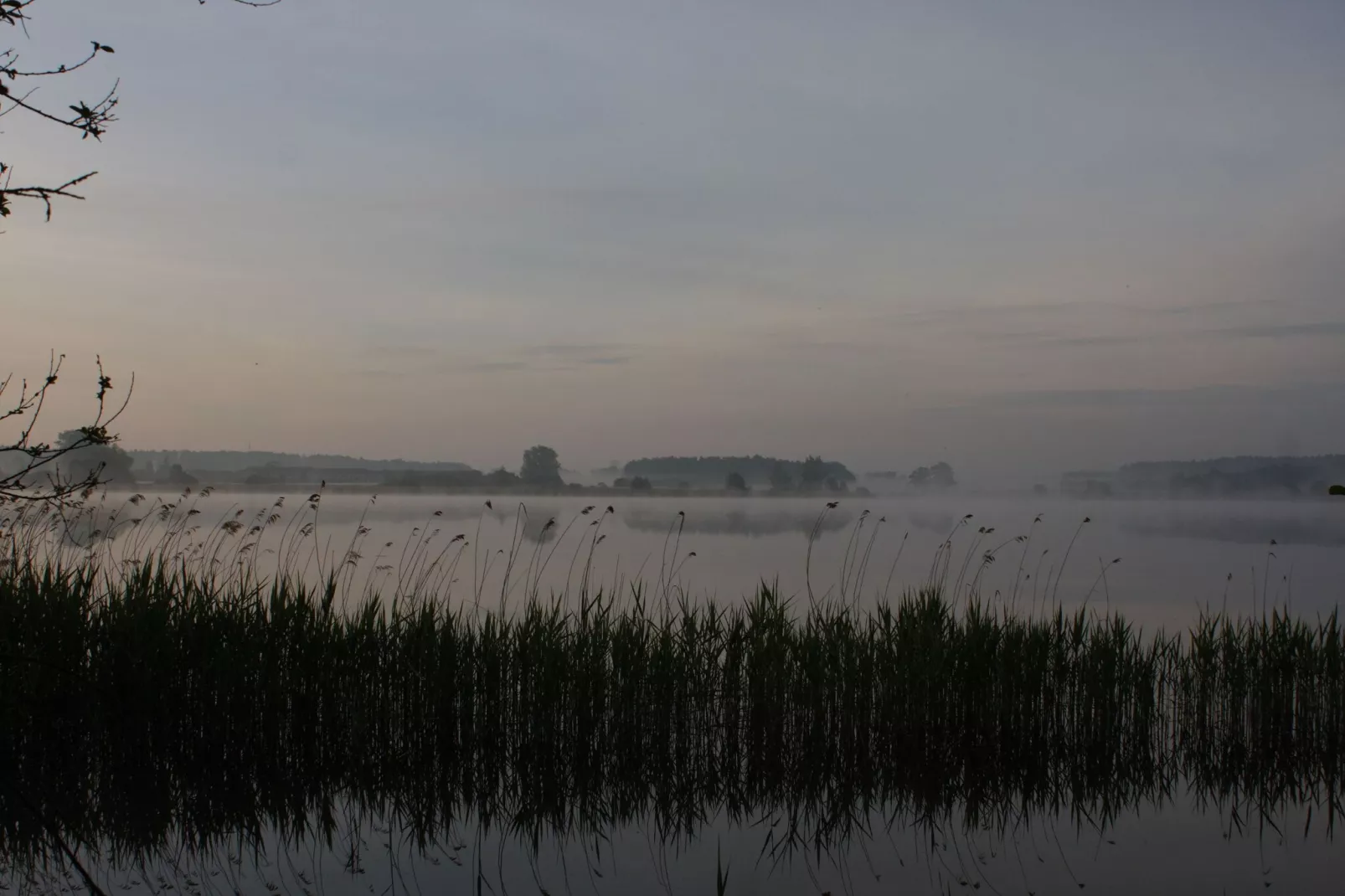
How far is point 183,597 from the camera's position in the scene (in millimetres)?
6336

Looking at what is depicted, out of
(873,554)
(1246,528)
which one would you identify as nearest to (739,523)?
(873,554)

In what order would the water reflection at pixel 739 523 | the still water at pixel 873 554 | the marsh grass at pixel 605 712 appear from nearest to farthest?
the marsh grass at pixel 605 712 → the still water at pixel 873 554 → the water reflection at pixel 739 523

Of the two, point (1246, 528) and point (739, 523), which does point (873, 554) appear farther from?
point (1246, 528)

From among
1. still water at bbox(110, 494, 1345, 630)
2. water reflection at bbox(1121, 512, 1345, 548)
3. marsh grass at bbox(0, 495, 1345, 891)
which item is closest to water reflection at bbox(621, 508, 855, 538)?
still water at bbox(110, 494, 1345, 630)

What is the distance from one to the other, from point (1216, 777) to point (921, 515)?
38.4m

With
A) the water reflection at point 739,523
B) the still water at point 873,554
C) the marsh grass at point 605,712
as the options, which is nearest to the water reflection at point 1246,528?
the still water at point 873,554

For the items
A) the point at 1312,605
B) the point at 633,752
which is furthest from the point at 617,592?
the point at 1312,605

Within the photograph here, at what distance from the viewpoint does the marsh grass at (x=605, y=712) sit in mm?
5512

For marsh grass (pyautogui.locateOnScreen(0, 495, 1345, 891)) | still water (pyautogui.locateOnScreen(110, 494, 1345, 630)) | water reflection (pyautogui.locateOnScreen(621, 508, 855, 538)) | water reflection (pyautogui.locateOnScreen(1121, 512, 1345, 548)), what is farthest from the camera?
water reflection (pyautogui.locateOnScreen(621, 508, 855, 538))

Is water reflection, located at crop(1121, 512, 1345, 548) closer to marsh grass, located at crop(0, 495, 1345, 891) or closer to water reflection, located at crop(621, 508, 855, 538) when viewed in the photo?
water reflection, located at crop(621, 508, 855, 538)

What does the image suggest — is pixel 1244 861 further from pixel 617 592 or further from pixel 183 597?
pixel 183 597

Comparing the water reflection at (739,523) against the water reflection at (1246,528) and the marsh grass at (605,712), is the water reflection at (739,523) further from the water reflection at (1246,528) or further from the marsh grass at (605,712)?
the marsh grass at (605,712)

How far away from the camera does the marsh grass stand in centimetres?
551

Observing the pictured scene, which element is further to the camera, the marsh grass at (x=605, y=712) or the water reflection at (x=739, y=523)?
the water reflection at (x=739, y=523)
